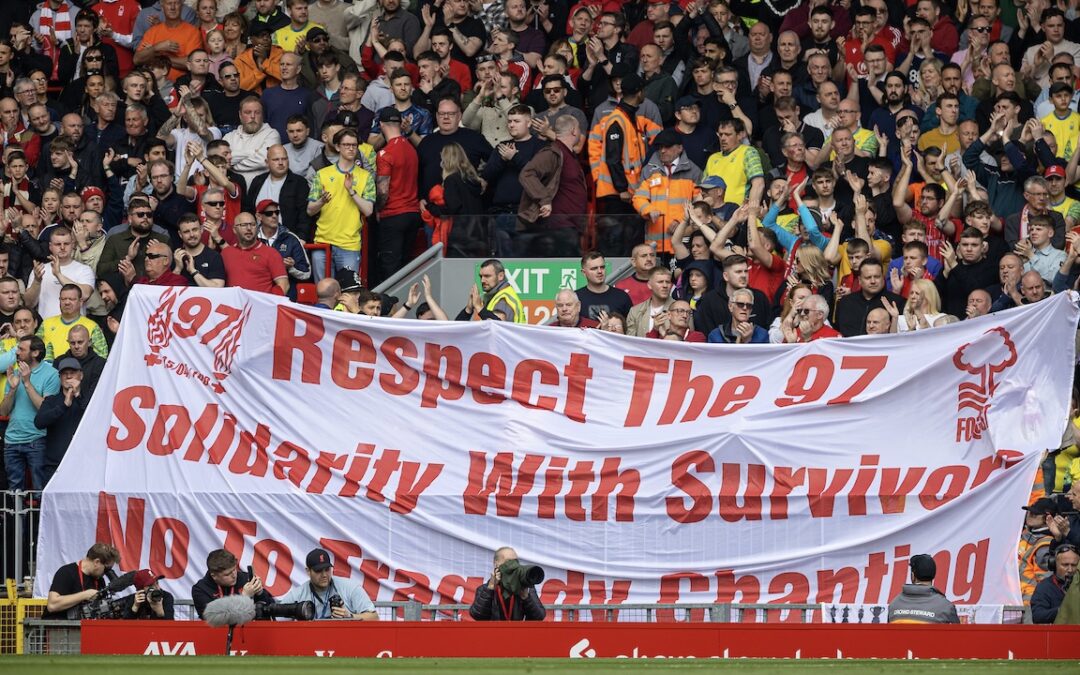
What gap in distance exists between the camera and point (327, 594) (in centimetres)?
1416

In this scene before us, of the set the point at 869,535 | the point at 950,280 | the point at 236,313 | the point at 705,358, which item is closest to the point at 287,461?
the point at 236,313

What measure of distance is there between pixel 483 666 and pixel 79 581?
3.93 meters

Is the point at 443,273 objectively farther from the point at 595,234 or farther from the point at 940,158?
the point at 940,158

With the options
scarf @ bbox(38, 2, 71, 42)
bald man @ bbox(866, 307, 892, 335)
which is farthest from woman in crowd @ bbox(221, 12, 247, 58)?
bald man @ bbox(866, 307, 892, 335)

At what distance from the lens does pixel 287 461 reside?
1571cm

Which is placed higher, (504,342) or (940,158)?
(940,158)

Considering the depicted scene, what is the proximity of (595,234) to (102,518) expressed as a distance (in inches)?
225

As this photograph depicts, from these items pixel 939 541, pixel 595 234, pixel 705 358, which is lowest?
pixel 939 541

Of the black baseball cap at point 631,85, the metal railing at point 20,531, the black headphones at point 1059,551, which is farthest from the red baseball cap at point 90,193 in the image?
the black headphones at point 1059,551

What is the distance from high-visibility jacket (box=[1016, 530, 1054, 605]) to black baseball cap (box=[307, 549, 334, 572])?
17.6 ft

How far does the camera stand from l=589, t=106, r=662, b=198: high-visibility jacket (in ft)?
64.6

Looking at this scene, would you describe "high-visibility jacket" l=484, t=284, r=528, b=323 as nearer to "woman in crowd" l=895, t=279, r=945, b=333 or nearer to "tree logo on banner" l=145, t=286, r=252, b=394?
"tree logo on banner" l=145, t=286, r=252, b=394

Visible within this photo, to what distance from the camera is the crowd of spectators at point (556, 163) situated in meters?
17.6

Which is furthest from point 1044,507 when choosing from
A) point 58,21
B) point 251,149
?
point 58,21
